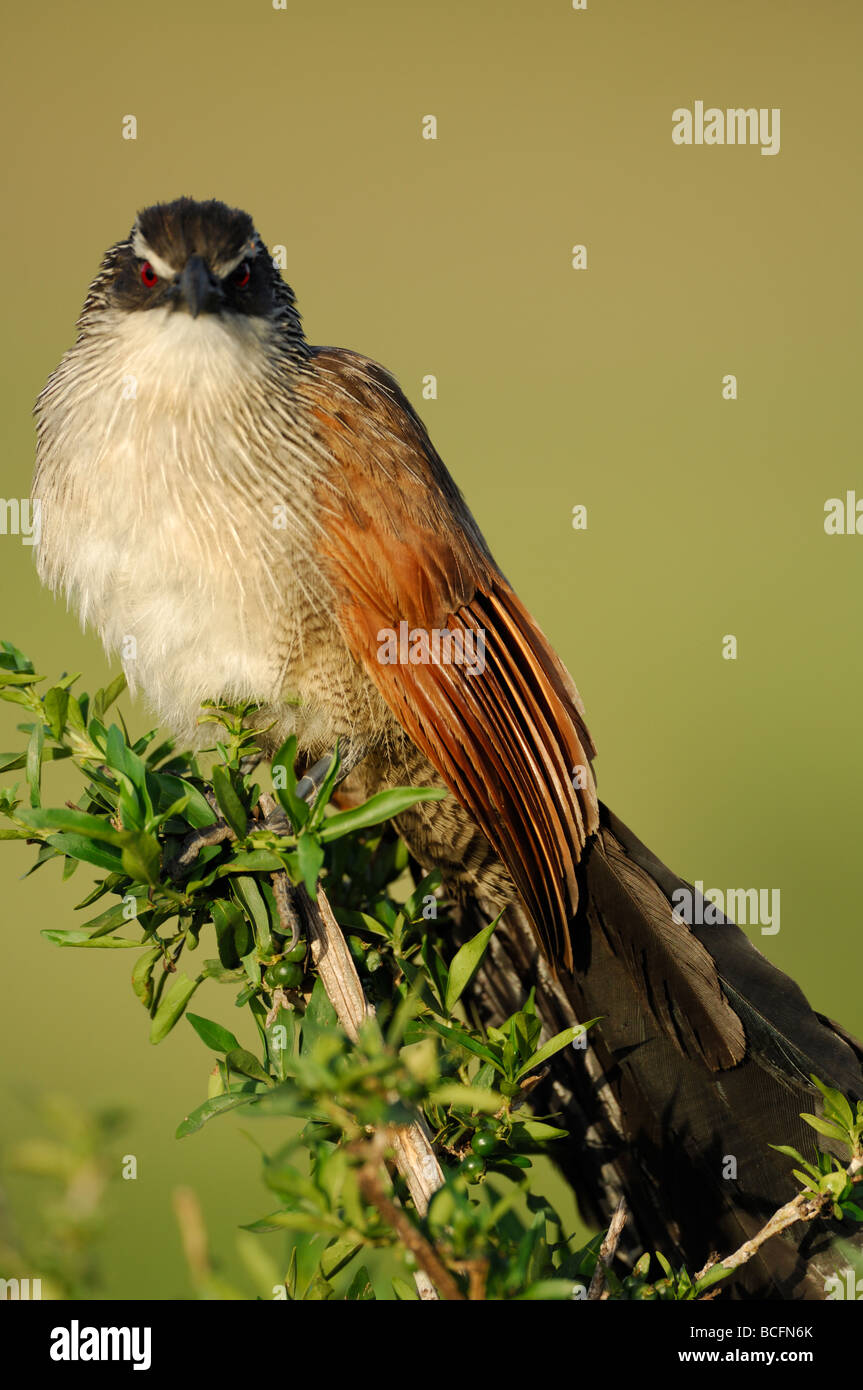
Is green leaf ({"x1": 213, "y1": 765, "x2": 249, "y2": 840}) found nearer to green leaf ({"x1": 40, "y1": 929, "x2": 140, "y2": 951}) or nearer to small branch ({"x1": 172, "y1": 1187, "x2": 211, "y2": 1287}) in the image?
green leaf ({"x1": 40, "y1": 929, "x2": 140, "y2": 951})

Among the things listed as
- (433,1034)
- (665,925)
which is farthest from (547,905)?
(433,1034)

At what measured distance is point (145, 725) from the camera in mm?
1307

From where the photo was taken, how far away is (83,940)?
0.68 metres

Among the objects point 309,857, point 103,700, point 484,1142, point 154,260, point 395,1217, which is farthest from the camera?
point 154,260

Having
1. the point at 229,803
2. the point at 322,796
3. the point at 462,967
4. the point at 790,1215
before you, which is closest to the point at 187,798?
the point at 229,803

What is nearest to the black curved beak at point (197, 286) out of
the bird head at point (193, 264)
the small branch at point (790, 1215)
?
the bird head at point (193, 264)

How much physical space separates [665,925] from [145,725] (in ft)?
2.35

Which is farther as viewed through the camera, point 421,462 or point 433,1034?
point 421,462

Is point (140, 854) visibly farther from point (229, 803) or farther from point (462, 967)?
point (462, 967)

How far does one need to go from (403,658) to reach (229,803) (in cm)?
34

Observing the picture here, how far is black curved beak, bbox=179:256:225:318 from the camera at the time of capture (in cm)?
89

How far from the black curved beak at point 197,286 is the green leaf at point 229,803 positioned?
0.44 meters

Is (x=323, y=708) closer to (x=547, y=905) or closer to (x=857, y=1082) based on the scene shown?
(x=547, y=905)
